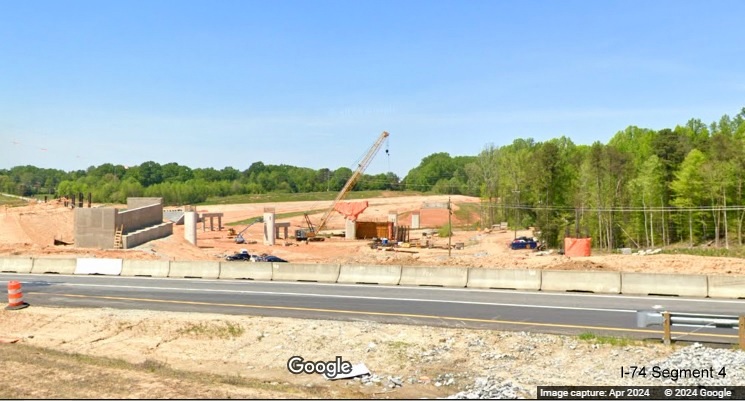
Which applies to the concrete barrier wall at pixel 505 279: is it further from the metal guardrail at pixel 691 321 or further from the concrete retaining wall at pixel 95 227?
the concrete retaining wall at pixel 95 227

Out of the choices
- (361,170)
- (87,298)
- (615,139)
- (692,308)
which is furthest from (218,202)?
(692,308)

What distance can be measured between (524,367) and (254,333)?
9.36 metres

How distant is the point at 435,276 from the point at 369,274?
3.64 m

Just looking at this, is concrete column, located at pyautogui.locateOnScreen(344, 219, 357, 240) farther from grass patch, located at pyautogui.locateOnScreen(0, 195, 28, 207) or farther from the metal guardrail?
the metal guardrail

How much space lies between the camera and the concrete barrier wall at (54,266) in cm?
4306

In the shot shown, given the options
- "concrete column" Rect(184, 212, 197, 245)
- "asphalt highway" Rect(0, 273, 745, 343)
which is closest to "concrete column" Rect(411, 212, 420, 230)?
"concrete column" Rect(184, 212, 197, 245)

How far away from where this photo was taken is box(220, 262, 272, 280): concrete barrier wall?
37969 mm

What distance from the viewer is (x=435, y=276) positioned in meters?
33.6

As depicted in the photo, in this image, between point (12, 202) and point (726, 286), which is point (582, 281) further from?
point (12, 202)

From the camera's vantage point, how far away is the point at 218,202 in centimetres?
19950

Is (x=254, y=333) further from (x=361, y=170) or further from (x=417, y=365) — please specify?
(x=361, y=170)

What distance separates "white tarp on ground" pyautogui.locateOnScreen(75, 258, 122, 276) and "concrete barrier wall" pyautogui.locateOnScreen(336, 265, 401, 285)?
15.3m

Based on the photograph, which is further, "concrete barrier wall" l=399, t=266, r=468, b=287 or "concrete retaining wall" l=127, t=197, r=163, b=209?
"concrete retaining wall" l=127, t=197, r=163, b=209

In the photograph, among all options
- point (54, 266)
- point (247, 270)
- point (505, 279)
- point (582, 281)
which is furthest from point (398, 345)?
point (54, 266)
